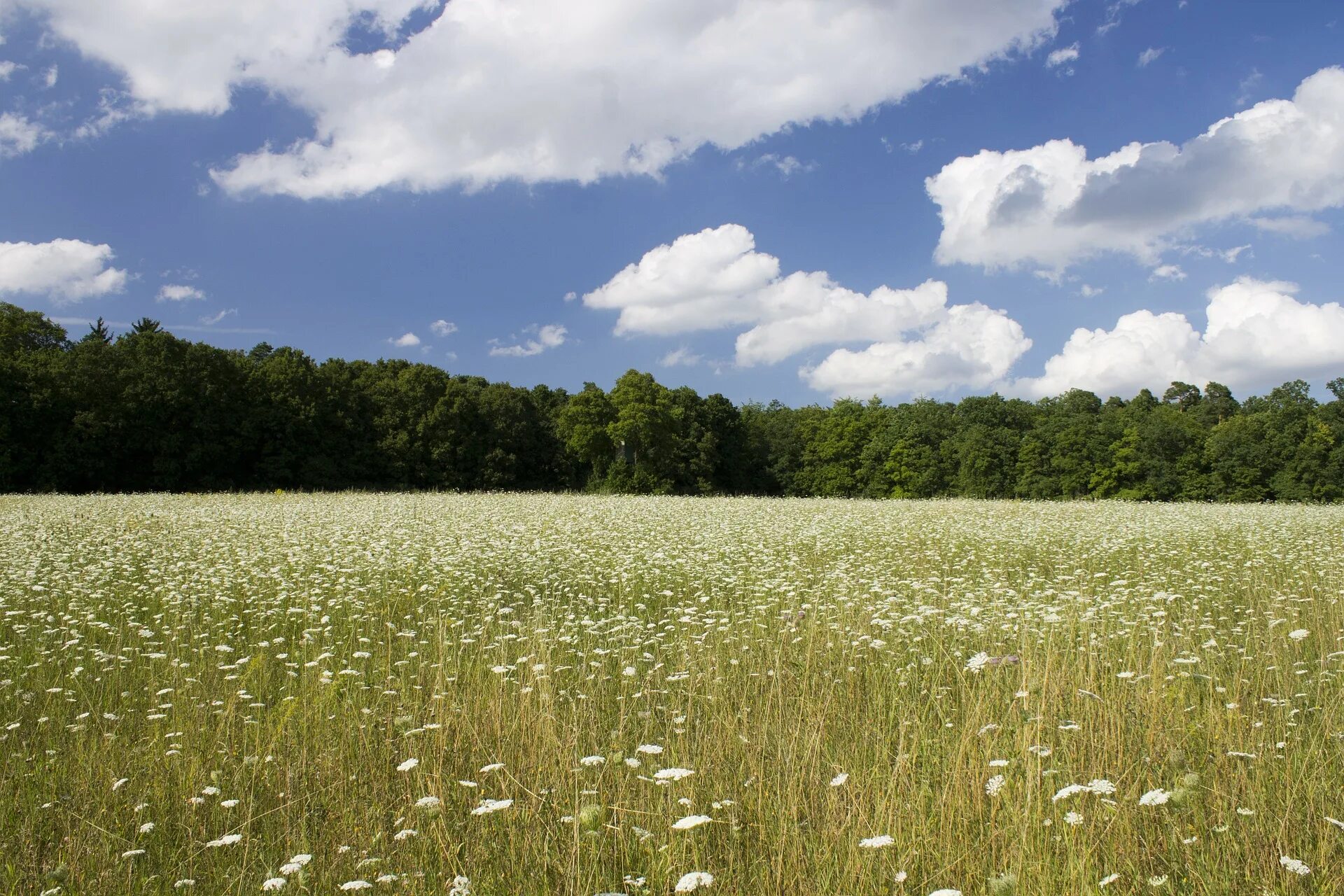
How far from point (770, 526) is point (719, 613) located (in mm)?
9017

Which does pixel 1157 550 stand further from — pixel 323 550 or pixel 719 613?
pixel 323 550

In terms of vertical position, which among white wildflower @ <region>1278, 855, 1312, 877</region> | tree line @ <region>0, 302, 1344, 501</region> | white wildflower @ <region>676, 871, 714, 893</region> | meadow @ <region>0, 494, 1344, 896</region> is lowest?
meadow @ <region>0, 494, 1344, 896</region>

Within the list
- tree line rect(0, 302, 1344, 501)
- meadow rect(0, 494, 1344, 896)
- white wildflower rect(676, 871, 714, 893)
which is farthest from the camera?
tree line rect(0, 302, 1344, 501)

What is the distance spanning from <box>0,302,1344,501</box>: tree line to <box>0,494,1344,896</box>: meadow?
41.8 meters

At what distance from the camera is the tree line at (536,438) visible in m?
43.5

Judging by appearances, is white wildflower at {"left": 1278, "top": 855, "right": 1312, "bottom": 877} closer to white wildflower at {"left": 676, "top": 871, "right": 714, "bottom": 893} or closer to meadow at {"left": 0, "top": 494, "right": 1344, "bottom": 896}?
meadow at {"left": 0, "top": 494, "right": 1344, "bottom": 896}

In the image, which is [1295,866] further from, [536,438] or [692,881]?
[536,438]

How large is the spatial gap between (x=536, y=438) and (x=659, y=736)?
59.0 metres

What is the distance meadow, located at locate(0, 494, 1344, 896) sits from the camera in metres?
3.08

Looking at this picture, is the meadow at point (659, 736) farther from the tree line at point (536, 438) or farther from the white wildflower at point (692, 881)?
the tree line at point (536, 438)

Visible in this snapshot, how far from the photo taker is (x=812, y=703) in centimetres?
485

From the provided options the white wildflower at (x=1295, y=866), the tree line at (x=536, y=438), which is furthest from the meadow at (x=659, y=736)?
the tree line at (x=536, y=438)

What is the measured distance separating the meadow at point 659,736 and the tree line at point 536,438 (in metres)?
41.8

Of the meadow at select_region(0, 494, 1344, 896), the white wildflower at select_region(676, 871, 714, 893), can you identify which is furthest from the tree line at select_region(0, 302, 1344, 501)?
the white wildflower at select_region(676, 871, 714, 893)
